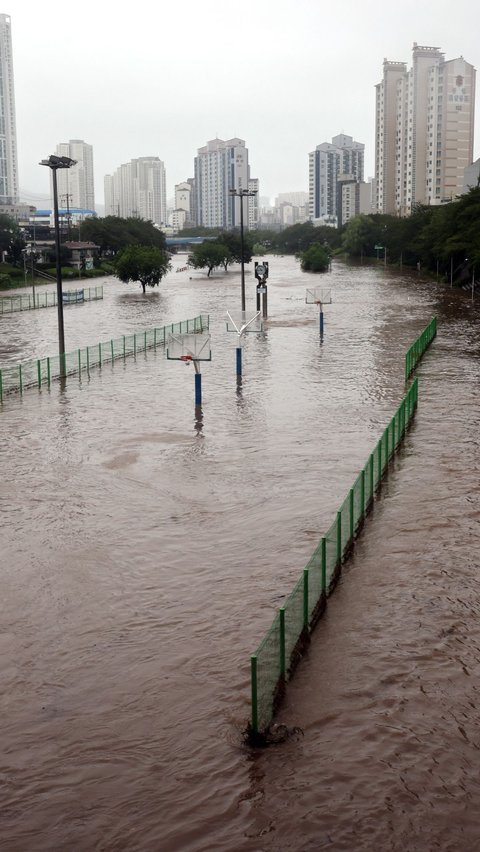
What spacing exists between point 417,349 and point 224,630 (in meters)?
32.4

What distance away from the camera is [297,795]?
10.8 m

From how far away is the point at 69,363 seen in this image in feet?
141

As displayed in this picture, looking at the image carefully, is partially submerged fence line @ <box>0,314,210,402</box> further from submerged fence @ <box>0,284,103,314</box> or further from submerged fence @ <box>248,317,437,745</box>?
submerged fence @ <box>0,284,103,314</box>

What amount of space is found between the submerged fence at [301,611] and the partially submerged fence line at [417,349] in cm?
1767

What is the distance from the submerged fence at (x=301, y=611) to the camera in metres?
12.1

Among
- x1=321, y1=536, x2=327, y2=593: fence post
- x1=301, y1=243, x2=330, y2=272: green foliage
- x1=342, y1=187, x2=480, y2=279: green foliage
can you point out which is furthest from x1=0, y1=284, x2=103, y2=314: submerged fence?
x1=321, y1=536, x2=327, y2=593: fence post

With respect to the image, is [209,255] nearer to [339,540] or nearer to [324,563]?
[339,540]

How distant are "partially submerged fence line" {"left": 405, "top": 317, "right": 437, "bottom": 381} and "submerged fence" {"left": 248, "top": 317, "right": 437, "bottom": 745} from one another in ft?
58.0

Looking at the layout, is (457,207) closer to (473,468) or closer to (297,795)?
(473,468)

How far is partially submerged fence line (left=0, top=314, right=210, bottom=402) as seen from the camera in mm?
38656

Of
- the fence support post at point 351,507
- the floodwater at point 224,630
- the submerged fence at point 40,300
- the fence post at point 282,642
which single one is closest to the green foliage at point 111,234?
the submerged fence at point 40,300

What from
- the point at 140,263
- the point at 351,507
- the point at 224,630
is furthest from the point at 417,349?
the point at 140,263

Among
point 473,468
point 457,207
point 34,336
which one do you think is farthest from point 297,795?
point 457,207

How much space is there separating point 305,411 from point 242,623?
1846cm
